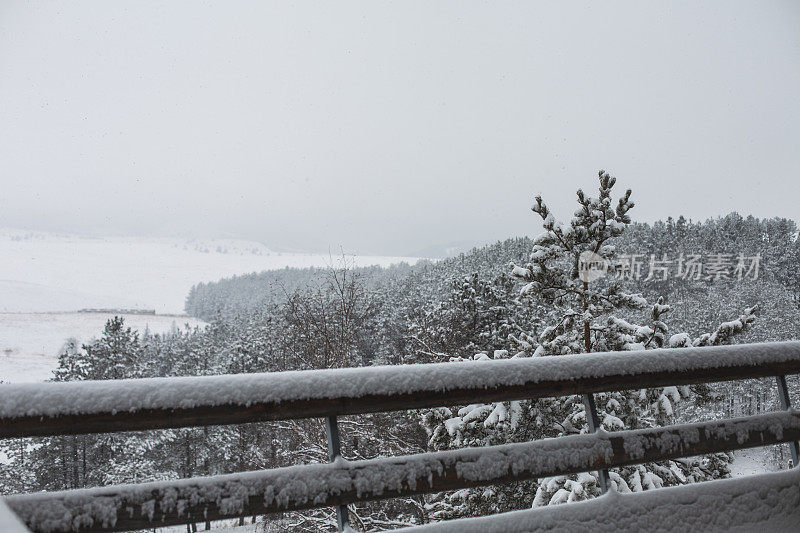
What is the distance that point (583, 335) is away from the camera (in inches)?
286

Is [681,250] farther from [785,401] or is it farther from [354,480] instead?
[354,480]

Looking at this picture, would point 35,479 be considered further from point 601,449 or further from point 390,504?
point 601,449

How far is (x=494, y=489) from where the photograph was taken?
23.6ft

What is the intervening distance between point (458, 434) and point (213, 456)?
3870 cm

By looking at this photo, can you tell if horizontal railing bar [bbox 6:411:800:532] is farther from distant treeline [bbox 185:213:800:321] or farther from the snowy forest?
distant treeline [bbox 185:213:800:321]

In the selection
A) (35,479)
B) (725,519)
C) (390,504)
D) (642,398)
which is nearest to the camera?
(725,519)

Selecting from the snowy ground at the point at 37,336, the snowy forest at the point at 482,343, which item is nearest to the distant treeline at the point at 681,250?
the snowy forest at the point at 482,343

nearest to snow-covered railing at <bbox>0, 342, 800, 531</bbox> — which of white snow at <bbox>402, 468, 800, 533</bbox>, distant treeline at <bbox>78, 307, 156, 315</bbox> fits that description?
white snow at <bbox>402, 468, 800, 533</bbox>

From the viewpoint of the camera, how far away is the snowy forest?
6262 mm

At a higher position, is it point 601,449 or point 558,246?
point 558,246

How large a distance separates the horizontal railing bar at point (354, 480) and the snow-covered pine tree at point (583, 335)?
373 centimetres

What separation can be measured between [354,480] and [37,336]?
83.2 m

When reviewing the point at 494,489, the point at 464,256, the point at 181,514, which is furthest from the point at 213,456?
the point at 464,256

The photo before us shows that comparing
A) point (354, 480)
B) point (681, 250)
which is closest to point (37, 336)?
point (354, 480)
